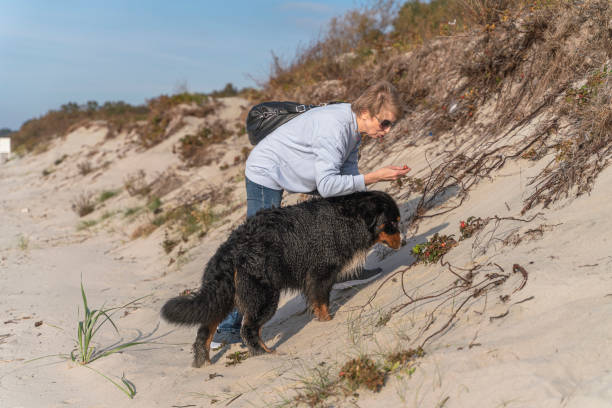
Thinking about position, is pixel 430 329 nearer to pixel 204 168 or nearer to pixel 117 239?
pixel 117 239

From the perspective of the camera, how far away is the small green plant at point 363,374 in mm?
2738

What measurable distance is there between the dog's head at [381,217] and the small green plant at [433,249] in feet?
0.80

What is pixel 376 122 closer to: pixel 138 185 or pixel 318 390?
pixel 318 390

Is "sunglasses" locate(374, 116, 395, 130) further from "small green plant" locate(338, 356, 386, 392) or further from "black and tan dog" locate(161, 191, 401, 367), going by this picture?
"small green plant" locate(338, 356, 386, 392)

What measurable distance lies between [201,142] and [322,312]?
11010 millimetres

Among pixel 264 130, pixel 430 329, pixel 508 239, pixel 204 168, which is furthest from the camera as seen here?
pixel 204 168

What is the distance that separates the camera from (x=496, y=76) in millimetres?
7391

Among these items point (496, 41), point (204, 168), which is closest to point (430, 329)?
point (496, 41)

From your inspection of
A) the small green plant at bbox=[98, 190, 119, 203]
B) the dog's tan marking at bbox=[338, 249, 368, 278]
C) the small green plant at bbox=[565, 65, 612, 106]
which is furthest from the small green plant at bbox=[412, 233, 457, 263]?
the small green plant at bbox=[98, 190, 119, 203]

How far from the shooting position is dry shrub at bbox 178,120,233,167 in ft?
45.7

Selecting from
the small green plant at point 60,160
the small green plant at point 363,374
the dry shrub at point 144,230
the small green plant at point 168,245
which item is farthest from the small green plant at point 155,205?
the small green plant at point 60,160

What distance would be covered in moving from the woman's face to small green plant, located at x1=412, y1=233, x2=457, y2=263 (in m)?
1.32

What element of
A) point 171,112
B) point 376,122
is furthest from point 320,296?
point 171,112

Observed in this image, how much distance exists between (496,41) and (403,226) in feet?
12.0
